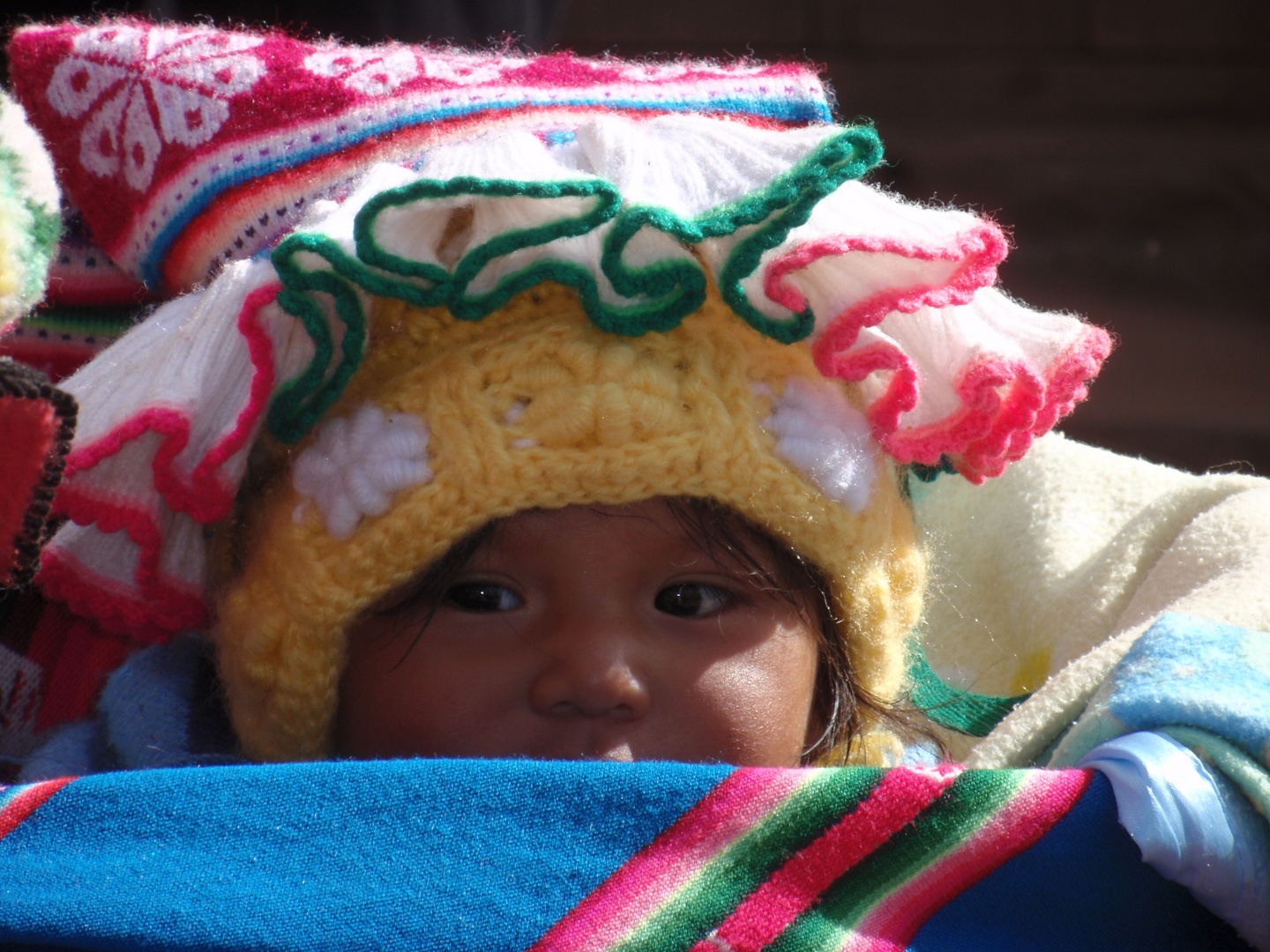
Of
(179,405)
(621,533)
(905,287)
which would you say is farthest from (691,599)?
(179,405)

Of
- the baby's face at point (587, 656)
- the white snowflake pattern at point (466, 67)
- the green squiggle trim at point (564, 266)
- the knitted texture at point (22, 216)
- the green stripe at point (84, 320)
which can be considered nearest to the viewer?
the knitted texture at point (22, 216)

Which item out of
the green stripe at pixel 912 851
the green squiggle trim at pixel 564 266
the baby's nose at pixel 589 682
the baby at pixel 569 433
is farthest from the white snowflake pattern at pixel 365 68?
the green stripe at pixel 912 851

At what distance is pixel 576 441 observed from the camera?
984mm

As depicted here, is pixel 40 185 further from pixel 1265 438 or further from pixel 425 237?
pixel 1265 438

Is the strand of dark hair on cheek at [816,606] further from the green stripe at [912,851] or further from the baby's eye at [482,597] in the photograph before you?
the green stripe at [912,851]

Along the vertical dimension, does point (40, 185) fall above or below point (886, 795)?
above

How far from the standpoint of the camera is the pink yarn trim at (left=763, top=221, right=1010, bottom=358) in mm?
928

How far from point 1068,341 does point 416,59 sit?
559 millimetres

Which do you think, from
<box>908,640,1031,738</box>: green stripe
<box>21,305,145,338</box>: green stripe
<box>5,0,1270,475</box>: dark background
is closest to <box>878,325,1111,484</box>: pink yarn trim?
<box>908,640,1031,738</box>: green stripe

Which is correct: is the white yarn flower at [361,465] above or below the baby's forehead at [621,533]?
above

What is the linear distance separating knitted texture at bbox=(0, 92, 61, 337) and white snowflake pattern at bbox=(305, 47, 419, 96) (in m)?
0.42

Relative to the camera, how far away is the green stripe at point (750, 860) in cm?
70

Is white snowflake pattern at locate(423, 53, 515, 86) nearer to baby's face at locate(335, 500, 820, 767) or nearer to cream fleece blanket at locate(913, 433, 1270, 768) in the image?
baby's face at locate(335, 500, 820, 767)

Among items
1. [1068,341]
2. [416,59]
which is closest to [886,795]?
[1068,341]
